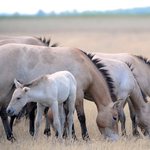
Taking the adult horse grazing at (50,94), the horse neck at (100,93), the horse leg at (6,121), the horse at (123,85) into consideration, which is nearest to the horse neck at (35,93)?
the adult horse grazing at (50,94)

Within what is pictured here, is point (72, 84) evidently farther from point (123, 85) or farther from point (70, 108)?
point (123, 85)

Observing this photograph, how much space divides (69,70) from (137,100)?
1834mm

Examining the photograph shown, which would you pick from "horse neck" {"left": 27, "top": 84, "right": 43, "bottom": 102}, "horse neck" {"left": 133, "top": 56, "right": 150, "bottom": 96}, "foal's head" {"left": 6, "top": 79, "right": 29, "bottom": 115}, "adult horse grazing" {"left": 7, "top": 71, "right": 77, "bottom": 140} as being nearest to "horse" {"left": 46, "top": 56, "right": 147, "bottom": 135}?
"horse neck" {"left": 133, "top": 56, "right": 150, "bottom": 96}

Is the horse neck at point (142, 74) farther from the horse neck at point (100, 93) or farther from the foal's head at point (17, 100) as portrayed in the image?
the foal's head at point (17, 100)

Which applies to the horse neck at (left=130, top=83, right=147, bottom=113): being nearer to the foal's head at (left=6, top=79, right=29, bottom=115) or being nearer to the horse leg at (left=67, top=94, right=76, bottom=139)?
the horse leg at (left=67, top=94, right=76, bottom=139)

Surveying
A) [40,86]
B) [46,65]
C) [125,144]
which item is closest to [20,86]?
[40,86]

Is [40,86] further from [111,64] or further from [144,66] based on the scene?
[144,66]

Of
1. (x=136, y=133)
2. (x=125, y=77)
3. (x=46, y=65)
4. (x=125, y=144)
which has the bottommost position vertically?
(x=136, y=133)

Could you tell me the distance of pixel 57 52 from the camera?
630cm

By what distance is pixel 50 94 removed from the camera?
509 cm

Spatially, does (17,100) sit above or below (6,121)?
above

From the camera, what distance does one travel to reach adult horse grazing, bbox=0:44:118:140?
581cm

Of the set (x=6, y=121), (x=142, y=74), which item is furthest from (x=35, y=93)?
(x=142, y=74)

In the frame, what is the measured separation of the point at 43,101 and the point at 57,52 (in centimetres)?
152
